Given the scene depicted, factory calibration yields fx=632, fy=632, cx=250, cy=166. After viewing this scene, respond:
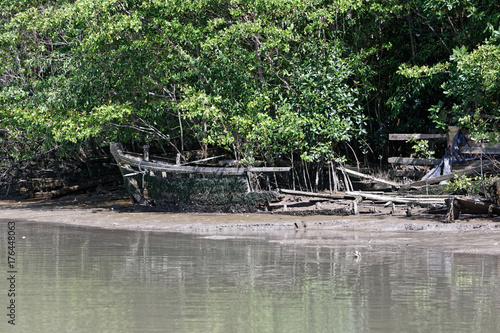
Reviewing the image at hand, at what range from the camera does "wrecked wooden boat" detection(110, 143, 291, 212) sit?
1411 centimetres

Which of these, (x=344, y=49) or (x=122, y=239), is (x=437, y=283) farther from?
(x=344, y=49)

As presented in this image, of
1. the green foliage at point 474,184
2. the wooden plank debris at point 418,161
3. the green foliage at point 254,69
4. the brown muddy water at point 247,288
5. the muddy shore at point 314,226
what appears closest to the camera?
the brown muddy water at point 247,288

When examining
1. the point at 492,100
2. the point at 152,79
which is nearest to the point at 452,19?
the point at 492,100

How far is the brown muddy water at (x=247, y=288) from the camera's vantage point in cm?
541

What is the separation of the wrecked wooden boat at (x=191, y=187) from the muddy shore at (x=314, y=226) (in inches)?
15.4

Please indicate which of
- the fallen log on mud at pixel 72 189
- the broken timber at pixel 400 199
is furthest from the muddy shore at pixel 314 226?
the fallen log on mud at pixel 72 189

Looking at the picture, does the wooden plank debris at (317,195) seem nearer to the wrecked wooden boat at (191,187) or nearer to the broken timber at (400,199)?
the broken timber at (400,199)

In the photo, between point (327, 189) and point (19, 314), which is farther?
point (327, 189)

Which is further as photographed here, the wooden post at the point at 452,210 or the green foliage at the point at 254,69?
the green foliage at the point at 254,69

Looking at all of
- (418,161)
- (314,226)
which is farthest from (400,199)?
(314,226)

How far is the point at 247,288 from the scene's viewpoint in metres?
6.76

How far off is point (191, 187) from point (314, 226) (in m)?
3.67

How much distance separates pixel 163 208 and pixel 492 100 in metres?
7.78

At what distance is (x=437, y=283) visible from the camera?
6.89 metres
